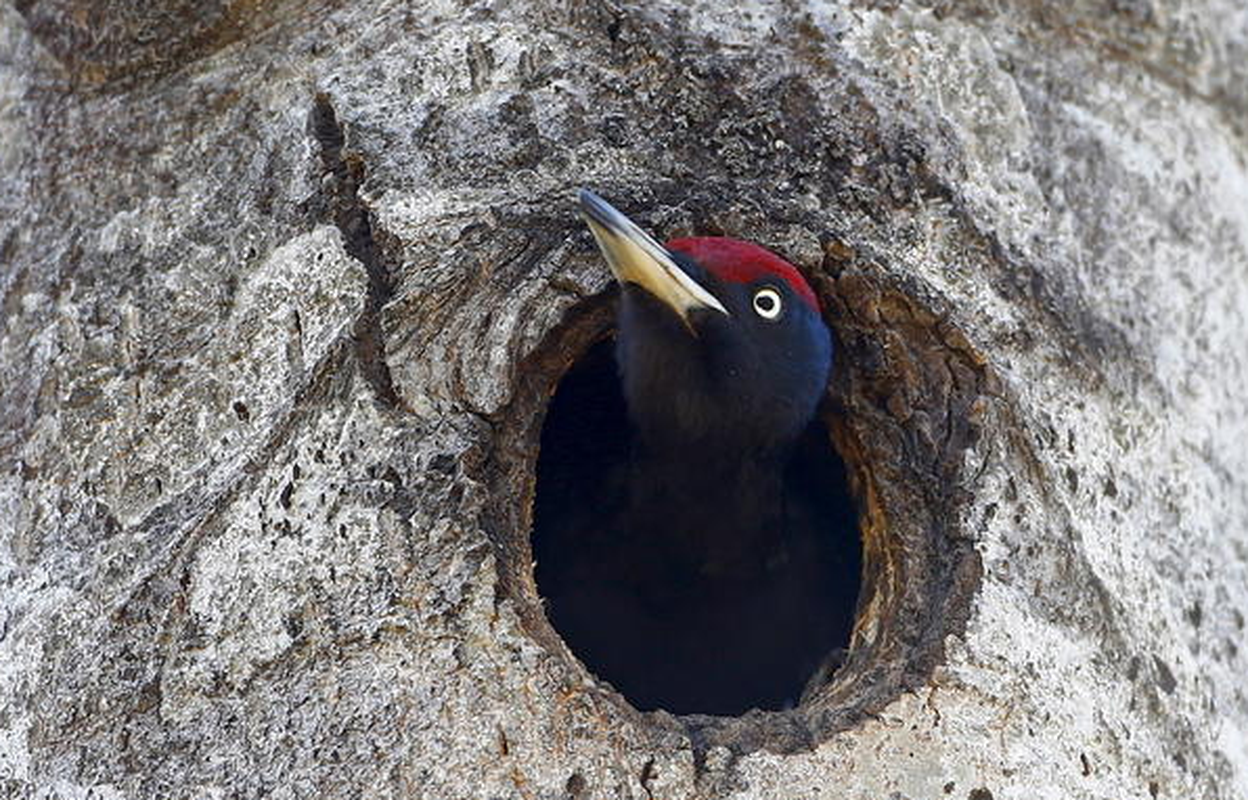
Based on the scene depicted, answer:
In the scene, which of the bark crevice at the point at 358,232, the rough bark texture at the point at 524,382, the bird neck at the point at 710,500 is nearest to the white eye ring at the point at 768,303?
the rough bark texture at the point at 524,382

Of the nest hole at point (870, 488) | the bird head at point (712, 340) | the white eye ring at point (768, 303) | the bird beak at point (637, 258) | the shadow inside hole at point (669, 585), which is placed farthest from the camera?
the shadow inside hole at point (669, 585)

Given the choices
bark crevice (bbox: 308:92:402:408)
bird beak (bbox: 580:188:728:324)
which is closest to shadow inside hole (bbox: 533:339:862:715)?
bird beak (bbox: 580:188:728:324)

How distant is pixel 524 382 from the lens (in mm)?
2783

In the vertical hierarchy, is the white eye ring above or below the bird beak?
below

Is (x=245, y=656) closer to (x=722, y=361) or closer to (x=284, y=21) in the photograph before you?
(x=284, y=21)

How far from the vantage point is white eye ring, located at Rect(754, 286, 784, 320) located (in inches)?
121

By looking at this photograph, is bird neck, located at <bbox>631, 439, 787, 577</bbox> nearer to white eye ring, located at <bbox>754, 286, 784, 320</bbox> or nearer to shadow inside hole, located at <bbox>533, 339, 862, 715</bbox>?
shadow inside hole, located at <bbox>533, 339, 862, 715</bbox>

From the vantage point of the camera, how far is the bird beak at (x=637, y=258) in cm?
268

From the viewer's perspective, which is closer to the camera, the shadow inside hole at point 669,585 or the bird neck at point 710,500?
the bird neck at point 710,500

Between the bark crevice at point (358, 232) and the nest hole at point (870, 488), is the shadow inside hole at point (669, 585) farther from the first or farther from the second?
the bark crevice at point (358, 232)

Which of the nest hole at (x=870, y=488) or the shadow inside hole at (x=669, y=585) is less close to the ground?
the nest hole at (x=870, y=488)

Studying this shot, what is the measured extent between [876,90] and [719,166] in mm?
298

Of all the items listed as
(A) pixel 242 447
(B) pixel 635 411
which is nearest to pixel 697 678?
(B) pixel 635 411

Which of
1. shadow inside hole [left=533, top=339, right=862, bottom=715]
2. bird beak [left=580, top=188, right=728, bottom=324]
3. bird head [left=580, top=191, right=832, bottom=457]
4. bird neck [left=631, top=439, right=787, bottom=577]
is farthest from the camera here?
shadow inside hole [left=533, top=339, right=862, bottom=715]
